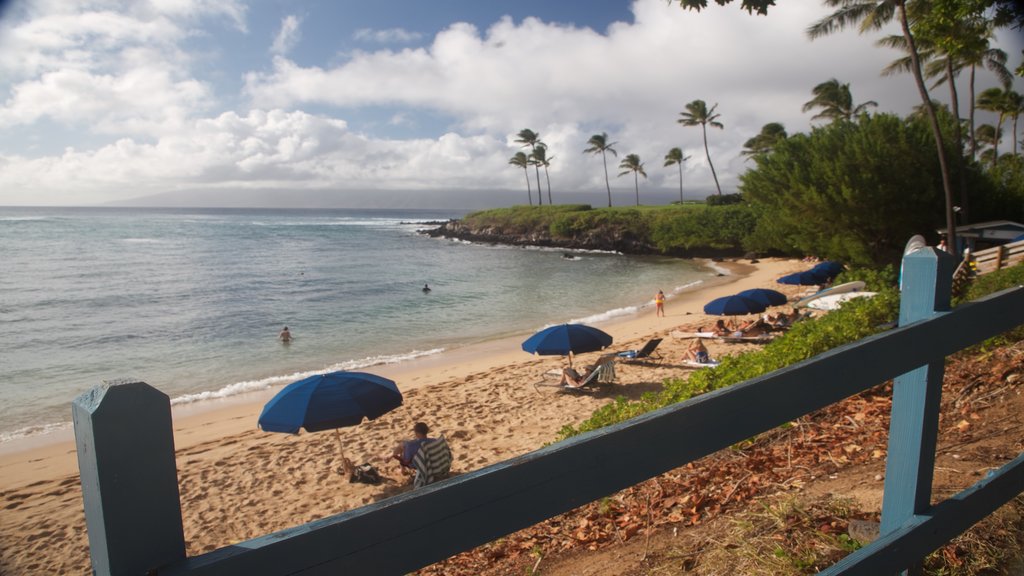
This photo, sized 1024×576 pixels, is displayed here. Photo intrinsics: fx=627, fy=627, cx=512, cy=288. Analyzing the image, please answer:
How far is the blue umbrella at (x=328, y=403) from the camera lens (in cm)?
802

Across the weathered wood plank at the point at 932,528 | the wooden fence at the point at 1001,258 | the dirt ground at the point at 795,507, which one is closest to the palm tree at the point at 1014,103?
the wooden fence at the point at 1001,258

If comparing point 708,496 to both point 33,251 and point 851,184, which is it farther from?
point 33,251

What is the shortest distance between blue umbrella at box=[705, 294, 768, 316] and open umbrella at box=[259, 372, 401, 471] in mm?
9565

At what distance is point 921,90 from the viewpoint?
2116 cm

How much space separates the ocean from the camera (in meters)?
17.6

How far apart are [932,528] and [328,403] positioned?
736 cm

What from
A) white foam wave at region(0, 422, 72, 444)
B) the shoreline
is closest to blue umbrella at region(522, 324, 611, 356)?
the shoreline

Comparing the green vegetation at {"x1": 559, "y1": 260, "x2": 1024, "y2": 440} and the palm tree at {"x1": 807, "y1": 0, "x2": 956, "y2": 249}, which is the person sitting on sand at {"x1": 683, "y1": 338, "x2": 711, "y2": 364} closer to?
the green vegetation at {"x1": 559, "y1": 260, "x2": 1024, "y2": 440}

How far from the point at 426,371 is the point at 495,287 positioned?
19.8 metres

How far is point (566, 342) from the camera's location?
39.4 feet

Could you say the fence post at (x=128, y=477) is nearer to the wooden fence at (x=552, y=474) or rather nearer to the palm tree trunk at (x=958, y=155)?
the wooden fence at (x=552, y=474)

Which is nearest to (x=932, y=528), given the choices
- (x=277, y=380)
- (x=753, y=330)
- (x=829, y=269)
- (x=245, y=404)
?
(x=245, y=404)

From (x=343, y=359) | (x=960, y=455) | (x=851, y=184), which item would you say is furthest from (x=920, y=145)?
(x=960, y=455)

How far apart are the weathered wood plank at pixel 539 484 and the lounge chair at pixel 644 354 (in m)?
12.7
